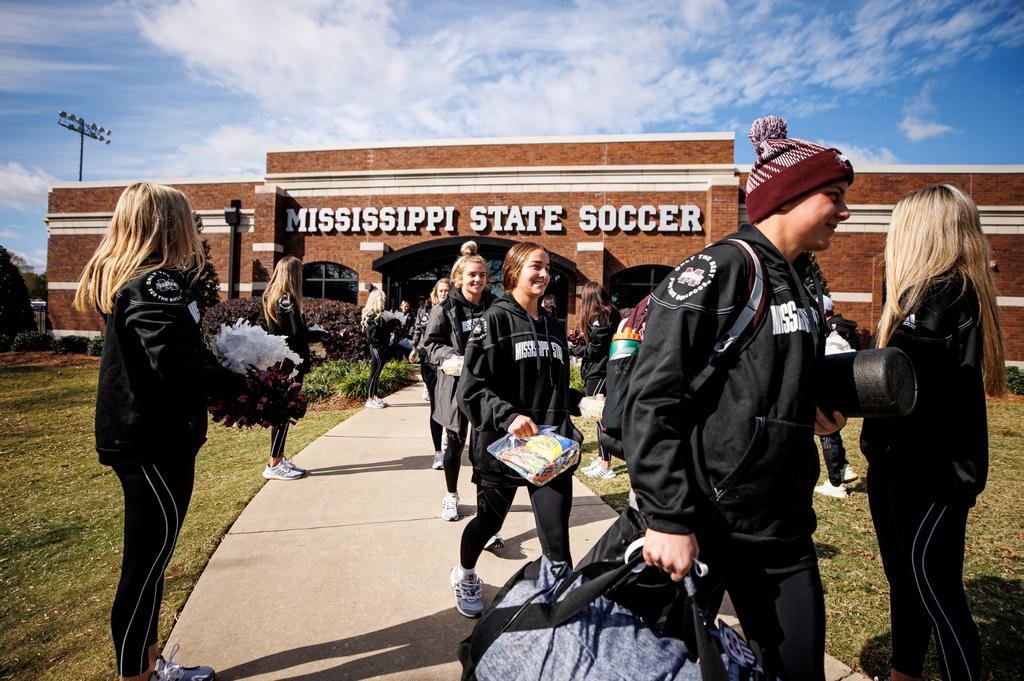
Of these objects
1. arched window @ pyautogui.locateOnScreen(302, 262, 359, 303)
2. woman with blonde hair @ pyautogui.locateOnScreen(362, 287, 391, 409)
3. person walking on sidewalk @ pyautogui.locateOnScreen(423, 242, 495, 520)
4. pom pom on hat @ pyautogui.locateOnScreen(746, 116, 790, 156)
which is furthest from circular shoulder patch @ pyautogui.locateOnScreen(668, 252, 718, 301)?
arched window @ pyautogui.locateOnScreen(302, 262, 359, 303)

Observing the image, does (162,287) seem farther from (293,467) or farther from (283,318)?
(293,467)

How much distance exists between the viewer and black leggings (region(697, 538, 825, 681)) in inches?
61.4

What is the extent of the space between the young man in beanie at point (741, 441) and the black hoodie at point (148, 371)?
5.91 feet

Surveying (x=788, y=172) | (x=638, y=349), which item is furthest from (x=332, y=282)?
(x=788, y=172)

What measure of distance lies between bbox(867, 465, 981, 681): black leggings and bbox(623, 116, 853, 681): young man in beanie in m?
0.73

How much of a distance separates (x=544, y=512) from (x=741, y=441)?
1291 mm

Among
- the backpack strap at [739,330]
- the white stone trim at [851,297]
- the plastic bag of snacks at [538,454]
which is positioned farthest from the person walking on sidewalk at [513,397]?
the white stone trim at [851,297]

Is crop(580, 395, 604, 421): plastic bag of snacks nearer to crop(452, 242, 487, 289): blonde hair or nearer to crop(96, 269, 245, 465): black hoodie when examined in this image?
crop(96, 269, 245, 465): black hoodie

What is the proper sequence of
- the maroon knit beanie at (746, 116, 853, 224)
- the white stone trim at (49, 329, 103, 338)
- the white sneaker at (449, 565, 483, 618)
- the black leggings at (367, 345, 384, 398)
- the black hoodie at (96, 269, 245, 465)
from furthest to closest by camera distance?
the white stone trim at (49, 329, 103, 338) → the black leggings at (367, 345, 384, 398) → the white sneaker at (449, 565, 483, 618) → the black hoodie at (96, 269, 245, 465) → the maroon knit beanie at (746, 116, 853, 224)

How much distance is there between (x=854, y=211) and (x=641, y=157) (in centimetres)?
669

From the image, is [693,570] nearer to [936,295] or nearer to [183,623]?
[936,295]

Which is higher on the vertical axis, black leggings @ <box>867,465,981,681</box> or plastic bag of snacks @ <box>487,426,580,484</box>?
plastic bag of snacks @ <box>487,426,580,484</box>

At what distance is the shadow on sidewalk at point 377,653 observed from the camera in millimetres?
2459

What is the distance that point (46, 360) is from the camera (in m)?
16.1
